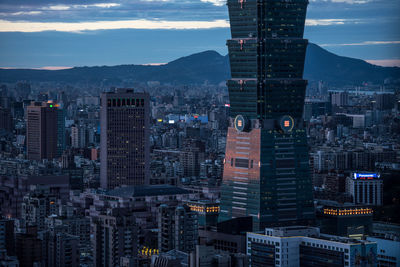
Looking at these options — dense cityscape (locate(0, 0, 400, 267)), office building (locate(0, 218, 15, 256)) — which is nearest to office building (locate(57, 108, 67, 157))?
dense cityscape (locate(0, 0, 400, 267))

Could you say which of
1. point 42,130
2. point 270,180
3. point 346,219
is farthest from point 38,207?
point 42,130

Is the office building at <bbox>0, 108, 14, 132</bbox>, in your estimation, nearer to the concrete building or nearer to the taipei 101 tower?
the concrete building

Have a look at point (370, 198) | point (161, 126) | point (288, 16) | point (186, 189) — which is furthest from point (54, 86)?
point (288, 16)

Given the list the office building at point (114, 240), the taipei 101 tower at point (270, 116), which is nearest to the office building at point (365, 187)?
the taipei 101 tower at point (270, 116)

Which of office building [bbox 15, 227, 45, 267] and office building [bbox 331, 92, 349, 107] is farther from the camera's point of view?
A: office building [bbox 331, 92, 349, 107]

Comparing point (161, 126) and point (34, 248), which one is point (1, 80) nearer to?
point (34, 248)

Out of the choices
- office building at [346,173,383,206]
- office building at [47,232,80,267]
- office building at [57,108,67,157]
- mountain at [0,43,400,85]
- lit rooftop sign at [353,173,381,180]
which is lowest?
office building at [47,232,80,267]

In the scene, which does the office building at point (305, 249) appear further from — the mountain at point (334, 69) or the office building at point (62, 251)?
the mountain at point (334, 69)
